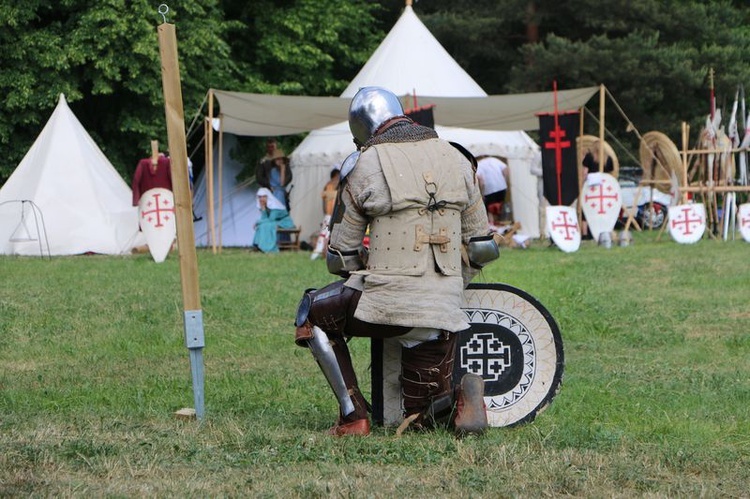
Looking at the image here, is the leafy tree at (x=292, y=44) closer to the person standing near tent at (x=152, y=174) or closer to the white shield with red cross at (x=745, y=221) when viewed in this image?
the person standing near tent at (x=152, y=174)

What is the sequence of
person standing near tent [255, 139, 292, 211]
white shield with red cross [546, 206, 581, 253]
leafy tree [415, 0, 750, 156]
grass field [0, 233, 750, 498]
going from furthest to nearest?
leafy tree [415, 0, 750, 156] < person standing near tent [255, 139, 292, 211] < white shield with red cross [546, 206, 581, 253] < grass field [0, 233, 750, 498]

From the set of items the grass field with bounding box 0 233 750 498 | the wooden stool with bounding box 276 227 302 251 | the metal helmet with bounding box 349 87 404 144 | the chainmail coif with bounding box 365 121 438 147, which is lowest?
the grass field with bounding box 0 233 750 498

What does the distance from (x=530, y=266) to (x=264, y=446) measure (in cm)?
968

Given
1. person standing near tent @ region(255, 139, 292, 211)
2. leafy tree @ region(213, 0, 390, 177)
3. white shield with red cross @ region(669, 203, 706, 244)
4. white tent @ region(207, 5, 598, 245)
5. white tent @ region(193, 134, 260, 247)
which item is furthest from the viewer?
leafy tree @ region(213, 0, 390, 177)

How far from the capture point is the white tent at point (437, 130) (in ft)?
72.1

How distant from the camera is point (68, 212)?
802 inches

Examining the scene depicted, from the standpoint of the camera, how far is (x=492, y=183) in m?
20.1

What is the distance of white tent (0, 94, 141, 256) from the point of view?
2009 cm

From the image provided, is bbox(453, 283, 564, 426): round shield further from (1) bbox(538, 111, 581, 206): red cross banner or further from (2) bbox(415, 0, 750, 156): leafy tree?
(2) bbox(415, 0, 750, 156): leafy tree

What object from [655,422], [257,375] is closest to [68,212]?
[257,375]

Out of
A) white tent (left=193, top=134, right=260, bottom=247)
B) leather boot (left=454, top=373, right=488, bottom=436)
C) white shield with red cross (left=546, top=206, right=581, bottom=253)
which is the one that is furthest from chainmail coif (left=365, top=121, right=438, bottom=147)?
white tent (left=193, top=134, right=260, bottom=247)

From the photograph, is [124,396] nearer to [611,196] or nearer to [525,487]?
[525,487]

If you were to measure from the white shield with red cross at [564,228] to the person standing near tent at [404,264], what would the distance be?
478 inches

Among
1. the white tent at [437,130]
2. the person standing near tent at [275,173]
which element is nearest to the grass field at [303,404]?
the person standing near tent at [275,173]
